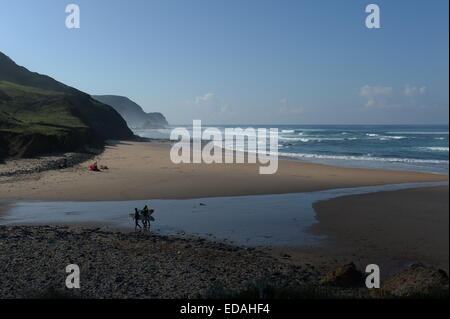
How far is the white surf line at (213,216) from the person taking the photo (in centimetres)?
1280

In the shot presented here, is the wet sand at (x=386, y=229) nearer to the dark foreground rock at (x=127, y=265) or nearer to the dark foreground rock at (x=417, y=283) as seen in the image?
the dark foreground rock at (x=417, y=283)

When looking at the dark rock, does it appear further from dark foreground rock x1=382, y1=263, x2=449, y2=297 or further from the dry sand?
the dry sand

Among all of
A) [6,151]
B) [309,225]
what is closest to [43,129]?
[6,151]

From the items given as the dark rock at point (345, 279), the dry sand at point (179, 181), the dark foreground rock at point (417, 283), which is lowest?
the dark rock at point (345, 279)

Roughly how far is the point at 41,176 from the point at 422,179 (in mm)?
22938

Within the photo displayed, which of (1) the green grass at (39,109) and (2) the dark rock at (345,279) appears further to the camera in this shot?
(1) the green grass at (39,109)

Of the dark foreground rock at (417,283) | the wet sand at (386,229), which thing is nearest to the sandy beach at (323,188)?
the wet sand at (386,229)

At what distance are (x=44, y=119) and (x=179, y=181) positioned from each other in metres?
30.1

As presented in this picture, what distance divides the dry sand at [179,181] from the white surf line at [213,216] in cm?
145

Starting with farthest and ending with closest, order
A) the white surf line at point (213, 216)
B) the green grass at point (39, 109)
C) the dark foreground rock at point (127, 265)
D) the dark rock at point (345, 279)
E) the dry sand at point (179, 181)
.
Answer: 1. the green grass at point (39, 109)
2. the dry sand at point (179, 181)
3. the white surf line at point (213, 216)
4. the dark rock at point (345, 279)
5. the dark foreground rock at point (127, 265)

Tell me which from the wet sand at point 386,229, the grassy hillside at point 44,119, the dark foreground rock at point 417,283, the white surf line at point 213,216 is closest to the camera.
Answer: the dark foreground rock at point 417,283

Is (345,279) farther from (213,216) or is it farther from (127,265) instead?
(213,216)

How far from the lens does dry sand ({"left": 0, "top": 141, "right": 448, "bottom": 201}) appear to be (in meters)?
19.2
